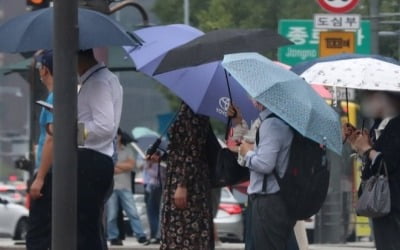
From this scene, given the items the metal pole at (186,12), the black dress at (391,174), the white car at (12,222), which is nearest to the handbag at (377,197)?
the black dress at (391,174)

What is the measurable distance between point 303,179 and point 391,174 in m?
0.63

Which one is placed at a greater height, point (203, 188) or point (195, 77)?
point (195, 77)

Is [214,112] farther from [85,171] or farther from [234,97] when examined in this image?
[85,171]

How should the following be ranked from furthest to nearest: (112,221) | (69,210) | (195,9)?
(195,9) < (112,221) < (69,210)

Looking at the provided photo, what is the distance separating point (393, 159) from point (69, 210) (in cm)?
225

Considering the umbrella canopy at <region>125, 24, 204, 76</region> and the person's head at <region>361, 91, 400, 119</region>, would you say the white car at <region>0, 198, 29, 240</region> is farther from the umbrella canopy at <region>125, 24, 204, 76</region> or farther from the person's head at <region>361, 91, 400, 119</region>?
the person's head at <region>361, 91, 400, 119</region>

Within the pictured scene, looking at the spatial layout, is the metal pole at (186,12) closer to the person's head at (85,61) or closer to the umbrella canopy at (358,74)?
the umbrella canopy at (358,74)

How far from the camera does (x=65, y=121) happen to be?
24.3 ft

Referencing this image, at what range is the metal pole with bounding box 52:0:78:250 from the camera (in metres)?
7.40

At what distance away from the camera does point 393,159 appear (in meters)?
8.17

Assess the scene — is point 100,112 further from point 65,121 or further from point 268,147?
point 268,147

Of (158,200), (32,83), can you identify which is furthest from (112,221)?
(32,83)

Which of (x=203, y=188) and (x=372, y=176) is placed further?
(x=203, y=188)

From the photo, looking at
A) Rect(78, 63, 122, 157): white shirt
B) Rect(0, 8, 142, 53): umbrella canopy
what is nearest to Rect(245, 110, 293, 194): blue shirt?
Rect(78, 63, 122, 157): white shirt
